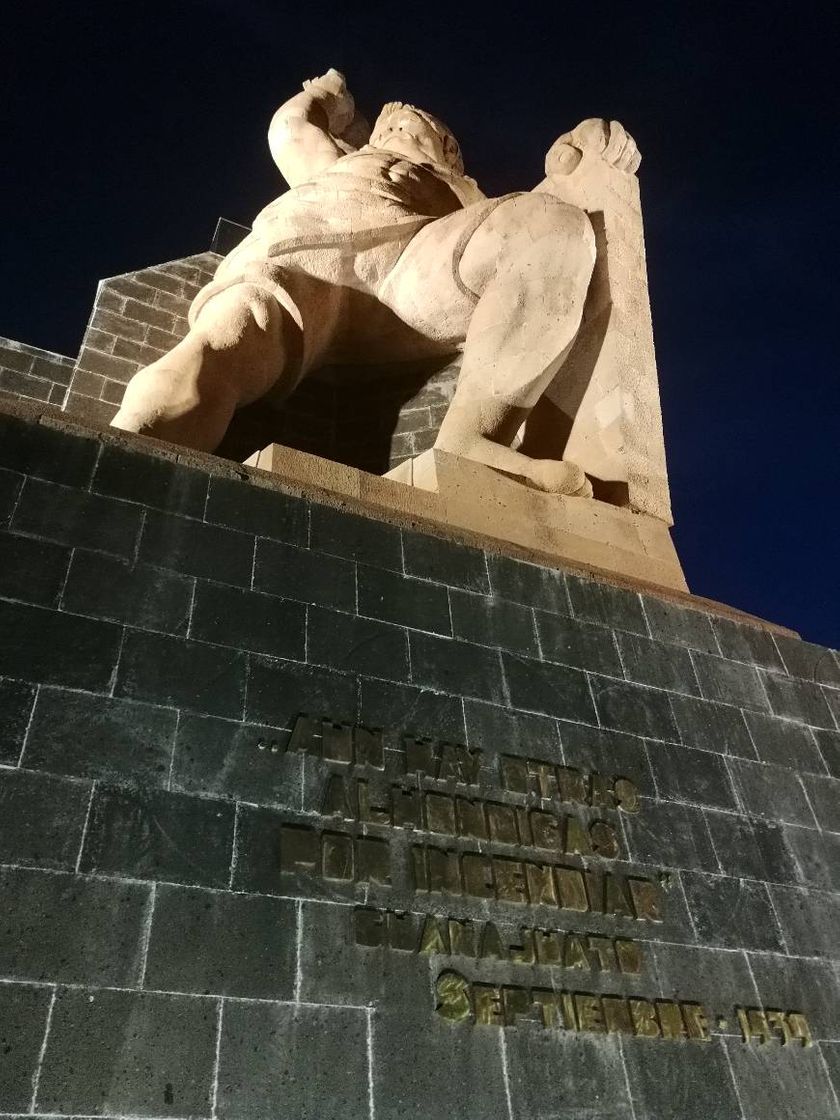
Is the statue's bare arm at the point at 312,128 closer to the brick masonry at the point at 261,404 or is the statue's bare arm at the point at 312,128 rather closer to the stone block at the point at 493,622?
the brick masonry at the point at 261,404

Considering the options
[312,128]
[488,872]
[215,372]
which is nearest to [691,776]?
[488,872]

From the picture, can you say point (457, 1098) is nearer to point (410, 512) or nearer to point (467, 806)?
point (467, 806)

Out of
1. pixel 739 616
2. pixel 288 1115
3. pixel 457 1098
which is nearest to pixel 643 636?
pixel 739 616

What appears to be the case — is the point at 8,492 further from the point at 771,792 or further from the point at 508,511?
the point at 771,792

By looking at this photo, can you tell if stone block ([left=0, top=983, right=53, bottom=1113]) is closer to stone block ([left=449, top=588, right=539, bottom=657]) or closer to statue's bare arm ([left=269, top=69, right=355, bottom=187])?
stone block ([left=449, top=588, right=539, bottom=657])

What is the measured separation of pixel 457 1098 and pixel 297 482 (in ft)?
8.74

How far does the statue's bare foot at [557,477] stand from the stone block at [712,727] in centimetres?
153

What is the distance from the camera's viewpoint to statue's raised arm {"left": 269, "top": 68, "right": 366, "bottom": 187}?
24.1 ft

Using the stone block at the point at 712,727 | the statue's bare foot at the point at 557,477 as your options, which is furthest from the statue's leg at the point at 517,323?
the stone block at the point at 712,727

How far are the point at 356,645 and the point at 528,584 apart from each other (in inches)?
44.9

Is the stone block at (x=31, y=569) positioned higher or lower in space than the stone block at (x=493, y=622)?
higher

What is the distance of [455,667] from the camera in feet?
13.0

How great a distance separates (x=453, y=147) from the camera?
26.4ft

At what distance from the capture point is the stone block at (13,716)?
2.86 m
